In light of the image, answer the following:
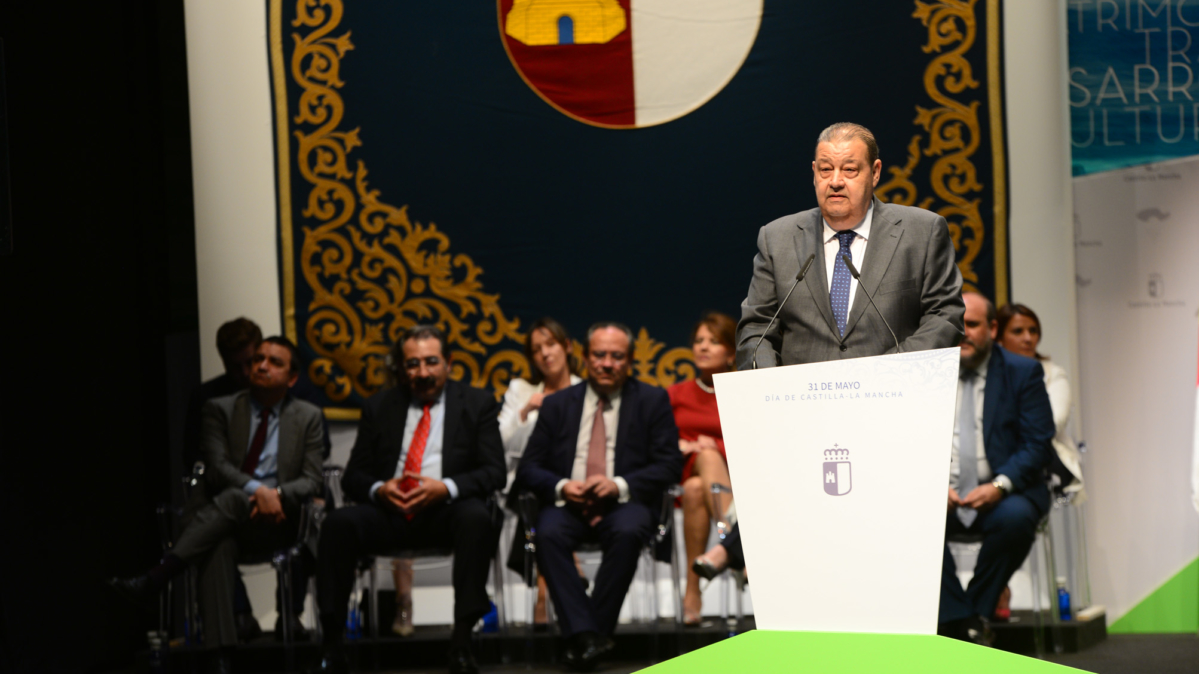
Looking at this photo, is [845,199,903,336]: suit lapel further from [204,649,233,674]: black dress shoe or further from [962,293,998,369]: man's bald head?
[204,649,233,674]: black dress shoe

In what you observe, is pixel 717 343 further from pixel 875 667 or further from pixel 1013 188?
pixel 875 667

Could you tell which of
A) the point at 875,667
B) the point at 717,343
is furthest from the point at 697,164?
the point at 875,667

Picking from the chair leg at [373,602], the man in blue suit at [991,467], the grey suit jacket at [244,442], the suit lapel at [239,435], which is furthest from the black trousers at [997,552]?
the suit lapel at [239,435]

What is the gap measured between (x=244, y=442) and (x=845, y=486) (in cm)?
290

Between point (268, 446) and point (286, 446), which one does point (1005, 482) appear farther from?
point (268, 446)

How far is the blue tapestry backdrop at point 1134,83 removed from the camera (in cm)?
430

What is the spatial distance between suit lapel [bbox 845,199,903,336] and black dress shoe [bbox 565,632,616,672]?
5.67ft

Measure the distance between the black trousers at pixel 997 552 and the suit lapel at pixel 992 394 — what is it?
26 centimetres

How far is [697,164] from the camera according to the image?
4762 mm

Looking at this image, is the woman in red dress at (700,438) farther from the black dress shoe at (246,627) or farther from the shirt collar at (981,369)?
the black dress shoe at (246,627)

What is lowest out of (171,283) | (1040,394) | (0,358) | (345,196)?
(1040,394)

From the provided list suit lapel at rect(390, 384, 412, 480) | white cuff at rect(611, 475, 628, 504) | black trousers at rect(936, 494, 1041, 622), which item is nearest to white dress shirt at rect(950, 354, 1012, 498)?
black trousers at rect(936, 494, 1041, 622)

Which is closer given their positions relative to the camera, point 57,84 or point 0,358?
point 0,358

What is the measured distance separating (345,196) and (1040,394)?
2973 mm
